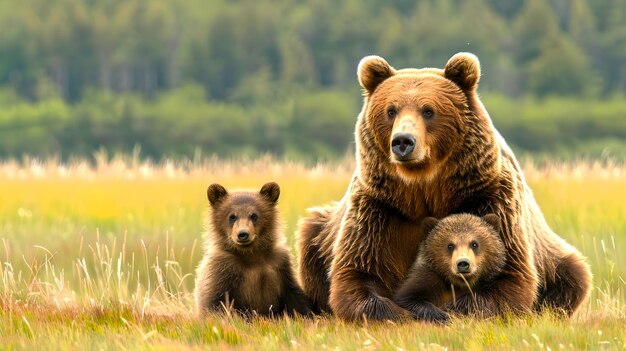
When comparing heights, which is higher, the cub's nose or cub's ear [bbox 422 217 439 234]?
cub's ear [bbox 422 217 439 234]

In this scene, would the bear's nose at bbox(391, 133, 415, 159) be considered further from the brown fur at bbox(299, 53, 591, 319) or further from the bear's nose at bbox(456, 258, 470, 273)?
the bear's nose at bbox(456, 258, 470, 273)

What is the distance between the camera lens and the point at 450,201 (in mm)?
6438

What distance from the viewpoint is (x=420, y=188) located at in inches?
249

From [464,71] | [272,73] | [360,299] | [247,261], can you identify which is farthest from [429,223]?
[272,73]

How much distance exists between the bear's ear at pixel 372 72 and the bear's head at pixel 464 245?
902mm

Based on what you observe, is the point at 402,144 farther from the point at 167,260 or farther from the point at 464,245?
the point at 167,260

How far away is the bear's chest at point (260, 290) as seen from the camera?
6.97 meters

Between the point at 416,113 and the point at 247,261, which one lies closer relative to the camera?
the point at 416,113

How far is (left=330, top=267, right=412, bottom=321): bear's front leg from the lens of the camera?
246 inches

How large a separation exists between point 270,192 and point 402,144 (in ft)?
4.99

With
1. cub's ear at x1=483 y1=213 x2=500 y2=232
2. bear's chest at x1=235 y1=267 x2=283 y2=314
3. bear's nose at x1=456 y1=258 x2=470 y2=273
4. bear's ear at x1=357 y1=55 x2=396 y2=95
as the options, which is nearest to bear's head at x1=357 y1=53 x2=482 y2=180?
bear's ear at x1=357 y1=55 x2=396 y2=95

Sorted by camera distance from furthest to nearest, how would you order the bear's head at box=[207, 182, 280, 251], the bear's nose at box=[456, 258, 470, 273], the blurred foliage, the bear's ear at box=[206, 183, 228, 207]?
the blurred foliage
the bear's ear at box=[206, 183, 228, 207]
the bear's head at box=[207, 182, 280, 251]
the bear's nose at box=[456, 258, 470, 273]

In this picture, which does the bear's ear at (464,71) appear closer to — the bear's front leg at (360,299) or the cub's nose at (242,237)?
the bear's front leg at (360,299)

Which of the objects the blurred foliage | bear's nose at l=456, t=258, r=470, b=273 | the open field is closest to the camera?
the open field
